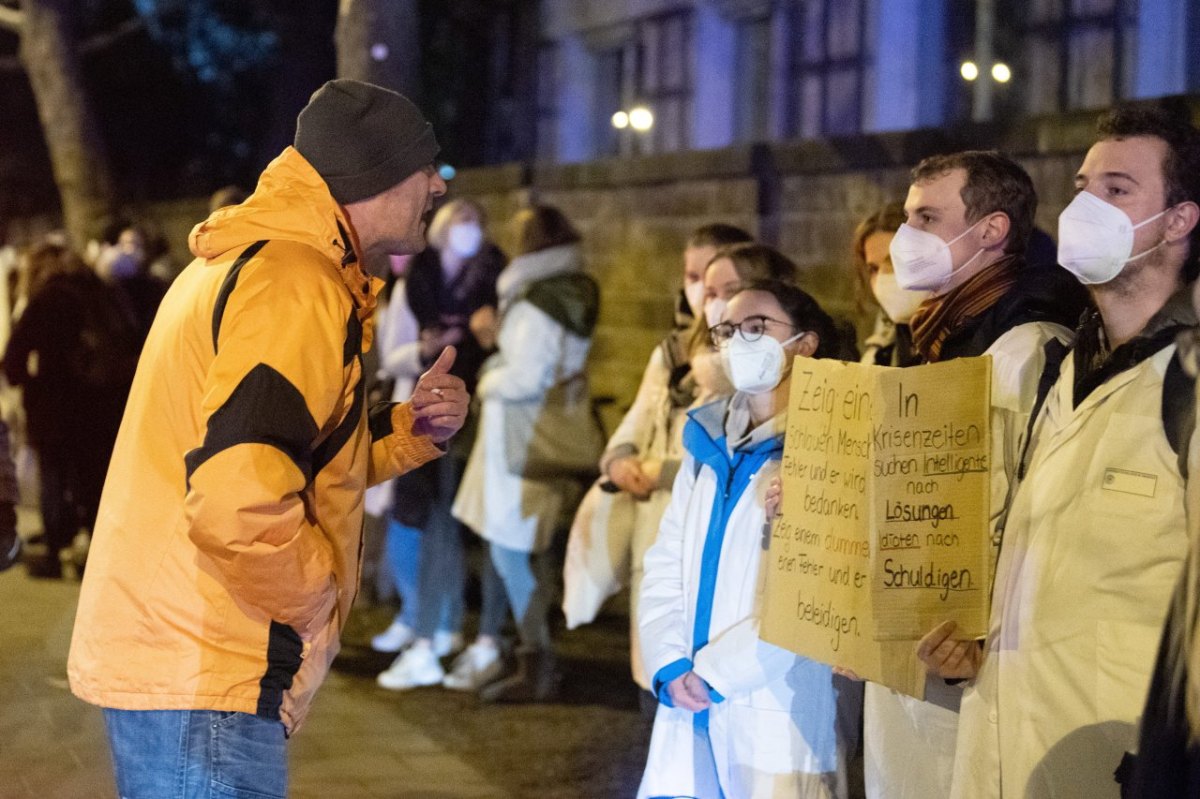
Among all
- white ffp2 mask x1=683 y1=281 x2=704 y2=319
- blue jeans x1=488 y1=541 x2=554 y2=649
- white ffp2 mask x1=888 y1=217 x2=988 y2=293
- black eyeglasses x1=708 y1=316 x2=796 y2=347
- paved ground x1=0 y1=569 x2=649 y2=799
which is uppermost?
white ffp2 mask x1=888 y1=217 x2=988 y2=293

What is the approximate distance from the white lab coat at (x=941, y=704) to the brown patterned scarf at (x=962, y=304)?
0.65ft

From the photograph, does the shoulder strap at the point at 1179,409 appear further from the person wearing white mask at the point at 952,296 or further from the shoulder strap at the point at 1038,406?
the person wearing white mask at the point at 952,296

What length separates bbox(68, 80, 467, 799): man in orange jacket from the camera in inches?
118

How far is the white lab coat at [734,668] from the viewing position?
13.3ft

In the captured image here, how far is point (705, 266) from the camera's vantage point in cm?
594

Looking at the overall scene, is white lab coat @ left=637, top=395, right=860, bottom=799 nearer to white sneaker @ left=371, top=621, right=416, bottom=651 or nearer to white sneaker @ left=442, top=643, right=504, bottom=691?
white sneaker @ left=442, top=643, right=504, bottom=691

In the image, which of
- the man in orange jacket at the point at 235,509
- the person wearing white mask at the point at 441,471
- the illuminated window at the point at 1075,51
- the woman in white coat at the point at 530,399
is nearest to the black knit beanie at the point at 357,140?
the man in orange jacket at the point at 235,509

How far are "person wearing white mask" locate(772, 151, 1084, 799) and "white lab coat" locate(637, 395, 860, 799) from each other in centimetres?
16

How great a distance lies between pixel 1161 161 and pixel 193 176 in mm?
30285

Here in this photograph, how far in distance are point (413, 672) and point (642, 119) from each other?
10610 mm

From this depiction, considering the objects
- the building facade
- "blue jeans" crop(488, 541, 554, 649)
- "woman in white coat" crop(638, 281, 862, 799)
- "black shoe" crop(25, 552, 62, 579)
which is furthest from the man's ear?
"black shoe" crop(25, 552, 62, 579)

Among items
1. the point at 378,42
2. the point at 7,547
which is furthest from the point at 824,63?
the point at 7,547

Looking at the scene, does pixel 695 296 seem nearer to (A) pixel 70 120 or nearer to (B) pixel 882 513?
Answer: (B) pixel 882 513

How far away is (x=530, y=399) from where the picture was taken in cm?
750
